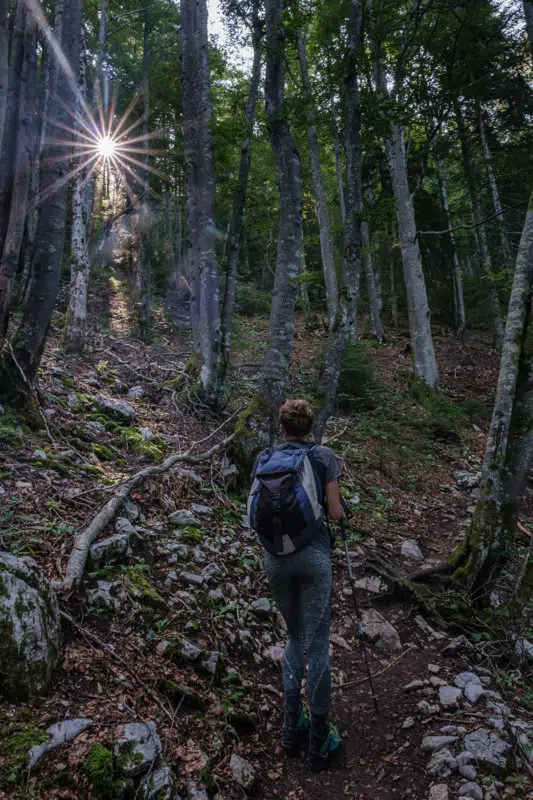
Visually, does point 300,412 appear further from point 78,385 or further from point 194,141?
point 194,141

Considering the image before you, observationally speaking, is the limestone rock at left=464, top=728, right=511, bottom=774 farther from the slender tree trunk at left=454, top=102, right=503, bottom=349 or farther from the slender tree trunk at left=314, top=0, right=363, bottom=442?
the slender tree trunk at left=454, top=102, right=503, bottom=349

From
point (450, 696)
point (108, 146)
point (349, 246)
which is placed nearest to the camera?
point (450, 696)

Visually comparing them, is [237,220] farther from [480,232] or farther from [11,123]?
[480,232]

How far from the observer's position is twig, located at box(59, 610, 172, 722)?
3090mm

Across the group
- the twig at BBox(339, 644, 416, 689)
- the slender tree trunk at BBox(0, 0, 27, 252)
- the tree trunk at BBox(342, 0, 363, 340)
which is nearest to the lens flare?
the tree trunk at BBox(342, 0, 363, 340)

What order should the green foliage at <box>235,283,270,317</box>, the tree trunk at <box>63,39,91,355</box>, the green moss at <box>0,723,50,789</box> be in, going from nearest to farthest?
the green moss at <box>0,723,50,789</box>
the tree trunk at <box>63,39,91,355</box>
the green foliage at <box>235,283,270,317</box>

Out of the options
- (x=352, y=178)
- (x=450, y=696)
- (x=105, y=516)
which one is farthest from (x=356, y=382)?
(x=450, y=696)

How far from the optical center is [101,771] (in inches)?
93.5

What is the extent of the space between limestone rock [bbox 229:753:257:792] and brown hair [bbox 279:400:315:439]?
222 cm

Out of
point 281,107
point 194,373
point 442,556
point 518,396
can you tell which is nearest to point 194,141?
point 281,107

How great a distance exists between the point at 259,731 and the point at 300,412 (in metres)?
2.45

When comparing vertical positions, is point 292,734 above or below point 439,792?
above

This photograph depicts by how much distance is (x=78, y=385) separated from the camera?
8.36 meters

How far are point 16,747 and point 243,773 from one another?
1481 mm
